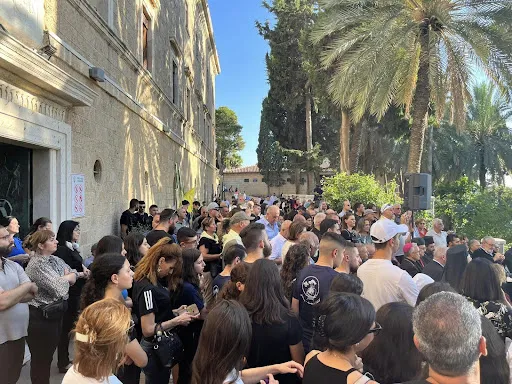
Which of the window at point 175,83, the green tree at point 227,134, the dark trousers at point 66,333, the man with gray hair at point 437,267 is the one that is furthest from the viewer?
the green tree at point 227,134

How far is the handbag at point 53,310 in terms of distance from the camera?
11.7 ft

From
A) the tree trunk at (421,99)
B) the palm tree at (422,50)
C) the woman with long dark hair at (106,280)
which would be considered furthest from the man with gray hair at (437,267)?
the tree trunk at (421,99)

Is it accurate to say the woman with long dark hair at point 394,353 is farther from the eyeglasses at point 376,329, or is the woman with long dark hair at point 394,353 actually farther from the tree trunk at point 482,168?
the tree trunk at point 482,168

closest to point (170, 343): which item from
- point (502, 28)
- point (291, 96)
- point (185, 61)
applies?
point (502, 28)

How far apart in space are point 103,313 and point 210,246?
3.91 metres

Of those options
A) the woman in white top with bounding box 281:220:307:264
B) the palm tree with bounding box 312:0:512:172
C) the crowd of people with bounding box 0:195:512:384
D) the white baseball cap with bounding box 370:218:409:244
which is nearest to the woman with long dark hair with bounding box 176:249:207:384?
the crowd of people with bounding box 0:195:512:384

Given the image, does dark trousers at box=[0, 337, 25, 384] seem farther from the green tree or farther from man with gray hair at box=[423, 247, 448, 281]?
the green tree

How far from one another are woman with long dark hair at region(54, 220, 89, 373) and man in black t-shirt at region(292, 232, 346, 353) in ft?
7.97

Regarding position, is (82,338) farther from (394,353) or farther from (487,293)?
(487,293)

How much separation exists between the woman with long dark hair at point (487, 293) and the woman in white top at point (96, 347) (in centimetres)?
267

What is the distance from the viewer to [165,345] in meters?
3.04

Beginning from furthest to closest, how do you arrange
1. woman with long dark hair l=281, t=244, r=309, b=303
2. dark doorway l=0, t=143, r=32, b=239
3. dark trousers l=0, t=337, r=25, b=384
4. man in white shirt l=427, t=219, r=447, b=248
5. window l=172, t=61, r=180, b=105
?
1. window l=172, t=61, r=180, b=105
2. man in white shirt l=427, t=219, r=447, b=248
3. dark doorway l=0, t=143, r=32, b=239
4. woman with long dark hair l=281, t=244, r=309, b=303
5. dark trousers l=0, t=337, r=25, b=384

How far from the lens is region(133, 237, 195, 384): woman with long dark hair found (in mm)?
3002

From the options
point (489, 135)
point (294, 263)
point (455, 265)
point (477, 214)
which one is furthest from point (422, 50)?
point (489, 135)
